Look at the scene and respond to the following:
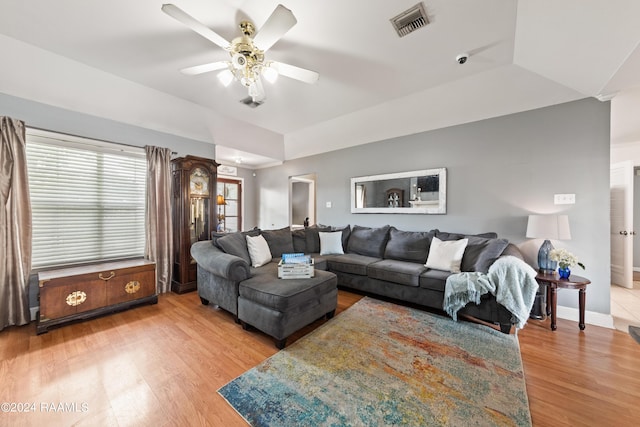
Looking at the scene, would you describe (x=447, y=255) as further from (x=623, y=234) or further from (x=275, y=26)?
(x=623, y=234)

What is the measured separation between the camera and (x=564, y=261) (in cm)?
234

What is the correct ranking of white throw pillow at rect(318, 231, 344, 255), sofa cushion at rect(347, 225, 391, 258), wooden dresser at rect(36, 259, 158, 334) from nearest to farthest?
wooden dresser at rect(36, 259, 158, 334), sofa cushion at rect(347, 225, 391, 258), white throw pillow at rect(318, 231, 344, 255)

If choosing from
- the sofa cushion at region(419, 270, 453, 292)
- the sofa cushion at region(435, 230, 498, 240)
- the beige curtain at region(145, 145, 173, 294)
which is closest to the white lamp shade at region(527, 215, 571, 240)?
the sofa cushion at region(435, 230, 498, 240)

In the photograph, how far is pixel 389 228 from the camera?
3.75 m

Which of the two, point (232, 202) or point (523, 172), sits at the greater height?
point (523, 172)

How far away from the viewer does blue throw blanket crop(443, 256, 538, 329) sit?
2133 millimetres

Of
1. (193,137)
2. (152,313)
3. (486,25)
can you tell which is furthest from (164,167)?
(486,25)

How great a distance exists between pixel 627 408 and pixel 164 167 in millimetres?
4918

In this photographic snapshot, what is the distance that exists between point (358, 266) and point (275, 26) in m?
2.72

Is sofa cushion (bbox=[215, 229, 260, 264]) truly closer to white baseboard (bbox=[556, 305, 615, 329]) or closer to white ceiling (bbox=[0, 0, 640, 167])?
white ceiling (bbox=[0, 0, 640, 167])

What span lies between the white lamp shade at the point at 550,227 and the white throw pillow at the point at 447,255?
2.11 feet

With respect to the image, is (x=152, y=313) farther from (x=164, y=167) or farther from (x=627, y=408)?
(x=627, y=408)

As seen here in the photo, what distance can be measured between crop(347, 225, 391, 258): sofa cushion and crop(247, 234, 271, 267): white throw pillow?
148 centimetres

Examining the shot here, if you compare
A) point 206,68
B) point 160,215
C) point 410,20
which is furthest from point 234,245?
point 410,20
